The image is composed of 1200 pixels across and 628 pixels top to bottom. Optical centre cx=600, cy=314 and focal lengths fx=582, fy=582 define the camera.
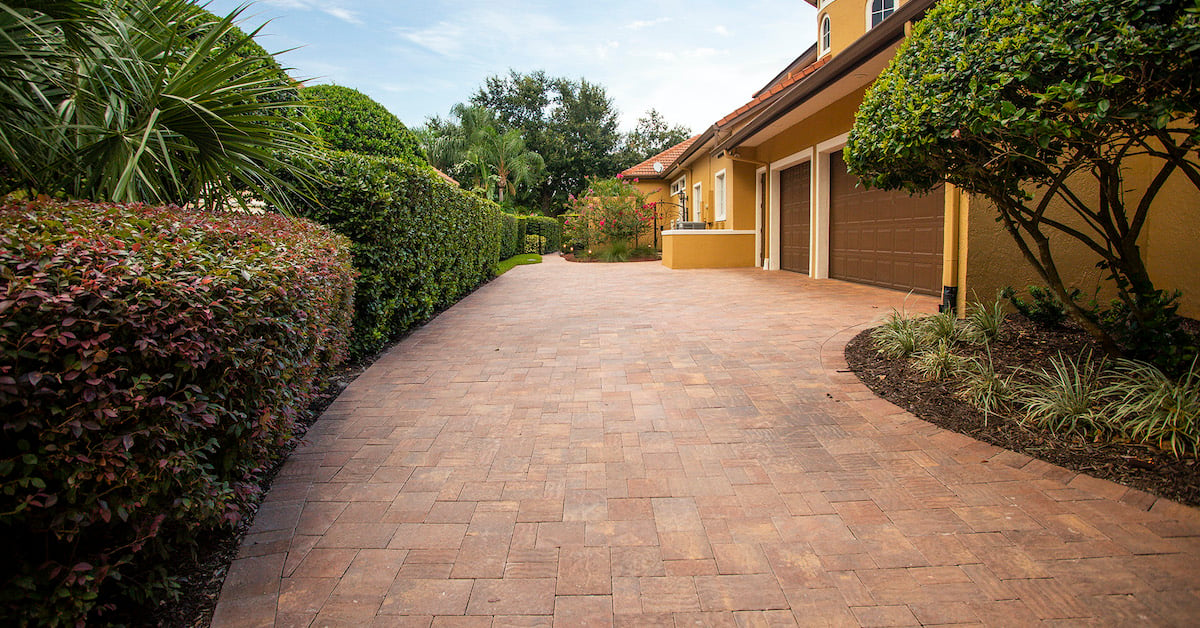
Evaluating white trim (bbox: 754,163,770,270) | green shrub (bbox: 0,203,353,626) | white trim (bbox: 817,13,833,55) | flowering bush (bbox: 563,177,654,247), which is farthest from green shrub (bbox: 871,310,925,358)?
flowering bush (bbox: 563,177,654,247)

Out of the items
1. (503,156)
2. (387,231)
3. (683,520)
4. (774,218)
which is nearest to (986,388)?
(683,520)

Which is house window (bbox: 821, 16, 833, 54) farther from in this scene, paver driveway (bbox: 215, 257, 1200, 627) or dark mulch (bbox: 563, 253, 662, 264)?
paver driveway (bbox: 215, 257, 1200, 627)

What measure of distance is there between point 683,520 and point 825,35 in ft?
50.3

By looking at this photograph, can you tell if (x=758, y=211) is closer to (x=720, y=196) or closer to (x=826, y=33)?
(x=720, y=196)

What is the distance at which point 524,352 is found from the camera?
5664mm

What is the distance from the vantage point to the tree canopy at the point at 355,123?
7.46 metres

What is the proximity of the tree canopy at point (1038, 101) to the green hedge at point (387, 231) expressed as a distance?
4.17 meters

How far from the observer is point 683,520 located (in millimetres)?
2566

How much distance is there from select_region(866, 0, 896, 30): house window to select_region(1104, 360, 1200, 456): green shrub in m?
12.0

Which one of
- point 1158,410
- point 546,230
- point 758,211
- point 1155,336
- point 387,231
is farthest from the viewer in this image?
point 546,230

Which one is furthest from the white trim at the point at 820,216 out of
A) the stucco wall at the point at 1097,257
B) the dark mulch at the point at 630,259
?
the dark mulch at the point at 630,259

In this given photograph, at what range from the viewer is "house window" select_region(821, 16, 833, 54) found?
14.3 m

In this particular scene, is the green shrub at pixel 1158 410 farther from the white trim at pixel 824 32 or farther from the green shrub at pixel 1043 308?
the white trim at pixel 824 32

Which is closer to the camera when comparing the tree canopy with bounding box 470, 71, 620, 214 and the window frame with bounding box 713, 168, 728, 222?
the window frame with bounding box 713, 168, 728, 222
